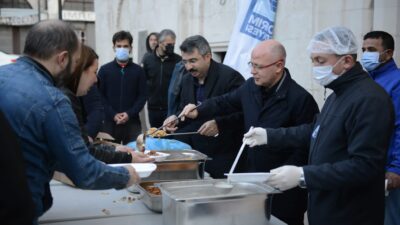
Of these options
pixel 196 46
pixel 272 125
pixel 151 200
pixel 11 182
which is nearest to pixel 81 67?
pixel 151 200

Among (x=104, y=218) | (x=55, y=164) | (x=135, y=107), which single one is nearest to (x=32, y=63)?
(x=55, y=164)

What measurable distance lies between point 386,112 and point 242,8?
354 cm

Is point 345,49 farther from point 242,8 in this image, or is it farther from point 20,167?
point 242,8

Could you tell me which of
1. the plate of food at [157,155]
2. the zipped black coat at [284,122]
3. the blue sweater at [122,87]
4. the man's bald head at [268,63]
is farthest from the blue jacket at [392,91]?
the blue sweater at [122,87]

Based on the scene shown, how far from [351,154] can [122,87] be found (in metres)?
3.65

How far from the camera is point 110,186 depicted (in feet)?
6.37

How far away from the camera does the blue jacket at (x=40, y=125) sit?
164 centimetres

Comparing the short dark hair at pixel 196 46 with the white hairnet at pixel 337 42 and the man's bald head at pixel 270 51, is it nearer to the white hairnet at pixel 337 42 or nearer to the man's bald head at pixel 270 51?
the man's bald head at pixel 270 51

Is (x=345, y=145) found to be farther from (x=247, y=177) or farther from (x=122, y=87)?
(x=122, y=87)

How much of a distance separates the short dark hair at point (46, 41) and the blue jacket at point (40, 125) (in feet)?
0.15

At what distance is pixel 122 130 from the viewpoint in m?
5.27

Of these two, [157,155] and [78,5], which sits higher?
[78,5]

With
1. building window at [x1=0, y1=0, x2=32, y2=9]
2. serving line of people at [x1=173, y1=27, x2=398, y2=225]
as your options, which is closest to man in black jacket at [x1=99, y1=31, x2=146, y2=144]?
serving line of people at [x1=173, y1=27, x2=398, y2=225]

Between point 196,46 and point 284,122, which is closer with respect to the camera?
point 284,122
